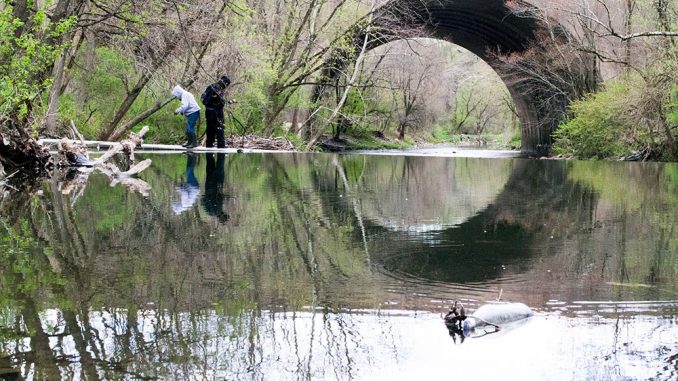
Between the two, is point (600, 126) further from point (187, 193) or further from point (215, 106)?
point (187, 193)

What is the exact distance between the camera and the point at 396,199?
1038cm

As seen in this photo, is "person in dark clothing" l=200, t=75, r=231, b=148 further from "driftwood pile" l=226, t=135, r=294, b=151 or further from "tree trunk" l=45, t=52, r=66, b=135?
"driftwood pile" l=226, t=135, r=294, b=151

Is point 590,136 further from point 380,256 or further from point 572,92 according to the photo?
point 380,256

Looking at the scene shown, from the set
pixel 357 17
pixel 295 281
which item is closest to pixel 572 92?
pixel 357 17

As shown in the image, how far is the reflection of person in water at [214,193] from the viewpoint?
8086 millimetres

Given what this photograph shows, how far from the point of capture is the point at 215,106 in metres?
20.7

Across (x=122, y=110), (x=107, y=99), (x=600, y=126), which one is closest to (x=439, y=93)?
(x=600, y=126)

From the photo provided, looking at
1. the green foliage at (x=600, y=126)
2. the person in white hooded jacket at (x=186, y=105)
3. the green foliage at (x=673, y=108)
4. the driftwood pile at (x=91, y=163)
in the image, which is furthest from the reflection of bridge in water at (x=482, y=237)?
the green foliage at (x=600, y=126)

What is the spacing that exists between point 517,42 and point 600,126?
13.9 metres

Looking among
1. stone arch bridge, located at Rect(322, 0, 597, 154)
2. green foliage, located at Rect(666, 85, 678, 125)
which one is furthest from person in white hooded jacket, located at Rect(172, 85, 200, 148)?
green foliage, located at Rect(666, 85, 678, 125)

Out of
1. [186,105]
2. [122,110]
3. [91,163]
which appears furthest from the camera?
[122,110]

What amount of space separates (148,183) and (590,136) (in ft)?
69.2

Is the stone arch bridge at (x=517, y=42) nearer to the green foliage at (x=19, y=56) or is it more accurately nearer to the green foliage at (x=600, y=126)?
the green foliage at (x=600, y=126)

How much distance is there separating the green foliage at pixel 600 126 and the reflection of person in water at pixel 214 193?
1577 centimetres
